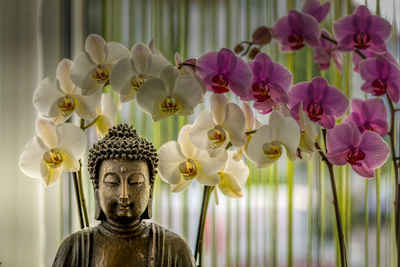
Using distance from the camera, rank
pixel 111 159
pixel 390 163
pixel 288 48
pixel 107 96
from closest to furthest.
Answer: pixel 111 159 → pixel 107 96 → pixel 288 48 → pixel 390 163

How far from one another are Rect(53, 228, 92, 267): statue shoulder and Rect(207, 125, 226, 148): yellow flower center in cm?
21

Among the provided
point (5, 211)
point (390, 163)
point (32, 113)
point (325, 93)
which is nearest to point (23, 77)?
point (32, 113)

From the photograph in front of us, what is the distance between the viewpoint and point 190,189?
1.15 metres

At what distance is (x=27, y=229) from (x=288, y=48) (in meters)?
0.64

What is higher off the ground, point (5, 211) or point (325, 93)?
point (325, 93)

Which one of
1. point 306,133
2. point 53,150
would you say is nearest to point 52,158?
point 53,150

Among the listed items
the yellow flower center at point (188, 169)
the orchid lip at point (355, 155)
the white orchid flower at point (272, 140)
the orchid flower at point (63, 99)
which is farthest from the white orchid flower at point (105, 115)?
the orchid lip at point (355, 155)

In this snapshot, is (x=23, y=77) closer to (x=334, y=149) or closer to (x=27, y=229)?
(x=27, y=229)

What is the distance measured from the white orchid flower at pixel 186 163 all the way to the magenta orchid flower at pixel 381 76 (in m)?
0.31

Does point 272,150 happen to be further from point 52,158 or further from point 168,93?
point 52,158

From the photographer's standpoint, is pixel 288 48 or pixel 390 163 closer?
pixel 288 48

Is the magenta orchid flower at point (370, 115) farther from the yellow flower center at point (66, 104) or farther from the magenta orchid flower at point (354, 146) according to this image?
the yellow flower center at point (66, 104)

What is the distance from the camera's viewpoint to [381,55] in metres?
0.92

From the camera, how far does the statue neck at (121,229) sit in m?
0.73
